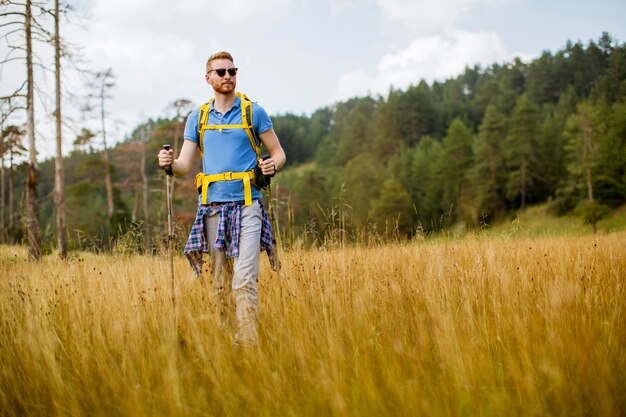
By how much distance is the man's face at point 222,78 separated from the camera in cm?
354

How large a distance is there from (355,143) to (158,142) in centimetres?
5310

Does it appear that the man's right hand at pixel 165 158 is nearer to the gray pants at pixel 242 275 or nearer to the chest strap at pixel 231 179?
the chest strap at pixel 231 179

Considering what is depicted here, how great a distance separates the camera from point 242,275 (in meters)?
3.26

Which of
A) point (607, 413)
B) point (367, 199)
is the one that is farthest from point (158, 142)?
point (607, 413)

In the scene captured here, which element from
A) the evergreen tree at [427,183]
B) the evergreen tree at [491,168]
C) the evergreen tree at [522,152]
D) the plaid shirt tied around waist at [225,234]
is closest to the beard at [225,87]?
the plaid shirt tied around waist at [225,234]

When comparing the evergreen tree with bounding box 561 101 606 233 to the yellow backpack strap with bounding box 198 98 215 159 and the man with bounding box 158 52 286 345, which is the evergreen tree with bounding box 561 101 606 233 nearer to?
the man with bounding box 158 52 286 345

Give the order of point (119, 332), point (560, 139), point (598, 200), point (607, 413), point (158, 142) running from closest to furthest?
point (607, 413)
point (119, 332)
point (158, 142)
point (598, 200)
point (560, 139)

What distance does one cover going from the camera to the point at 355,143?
265 ft

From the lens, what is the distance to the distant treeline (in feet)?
111

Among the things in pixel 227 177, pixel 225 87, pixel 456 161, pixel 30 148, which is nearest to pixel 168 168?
pixel 227 177

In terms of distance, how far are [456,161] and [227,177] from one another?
176ft

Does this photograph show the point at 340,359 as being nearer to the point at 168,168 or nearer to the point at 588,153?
the point at 168,168

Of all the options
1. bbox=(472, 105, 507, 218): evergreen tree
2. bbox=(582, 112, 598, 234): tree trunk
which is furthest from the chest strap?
bbox=(472, 105, 507, 218): evergreen tree

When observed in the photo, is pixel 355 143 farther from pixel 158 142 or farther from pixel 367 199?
pixel 158 142
